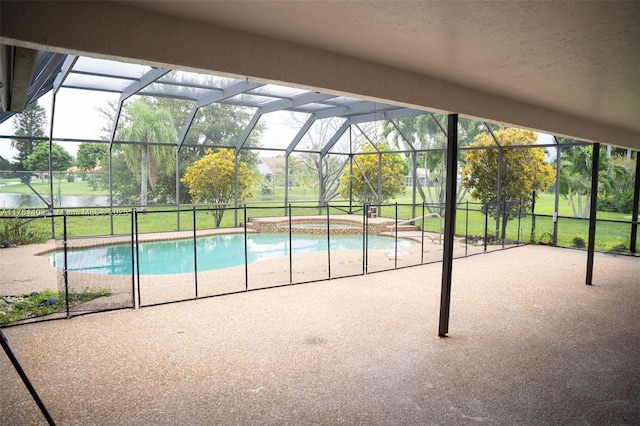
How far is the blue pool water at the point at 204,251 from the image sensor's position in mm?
8094

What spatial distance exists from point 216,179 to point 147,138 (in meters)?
4.50

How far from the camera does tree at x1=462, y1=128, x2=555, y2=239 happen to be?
38.7ft

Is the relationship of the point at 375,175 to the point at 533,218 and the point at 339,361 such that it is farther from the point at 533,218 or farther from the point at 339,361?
the point at 339,361

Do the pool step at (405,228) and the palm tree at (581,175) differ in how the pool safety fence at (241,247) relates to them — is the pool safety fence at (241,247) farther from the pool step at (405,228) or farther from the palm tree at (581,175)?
the palm tree at (581,175)

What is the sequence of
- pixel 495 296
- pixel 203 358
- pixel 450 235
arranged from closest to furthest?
pixel 203 358, pixel 450 235, pixel 495 296

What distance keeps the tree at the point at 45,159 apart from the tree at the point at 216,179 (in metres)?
3.94

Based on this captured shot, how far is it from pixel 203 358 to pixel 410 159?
39.3ft

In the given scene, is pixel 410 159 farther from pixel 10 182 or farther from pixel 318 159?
pixel 10 182

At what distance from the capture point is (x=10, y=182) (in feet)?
37.7

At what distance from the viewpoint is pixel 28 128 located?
580 inches

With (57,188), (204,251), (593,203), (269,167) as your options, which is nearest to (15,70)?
(593,203)

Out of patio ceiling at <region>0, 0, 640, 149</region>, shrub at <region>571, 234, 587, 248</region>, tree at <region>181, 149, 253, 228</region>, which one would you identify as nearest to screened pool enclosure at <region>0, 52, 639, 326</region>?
shrub at <region>571, 234, 587, 248</region>

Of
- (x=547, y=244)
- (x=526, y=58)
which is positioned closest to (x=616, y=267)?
(x=547, y=244)

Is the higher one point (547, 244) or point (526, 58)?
point (526, 58)
